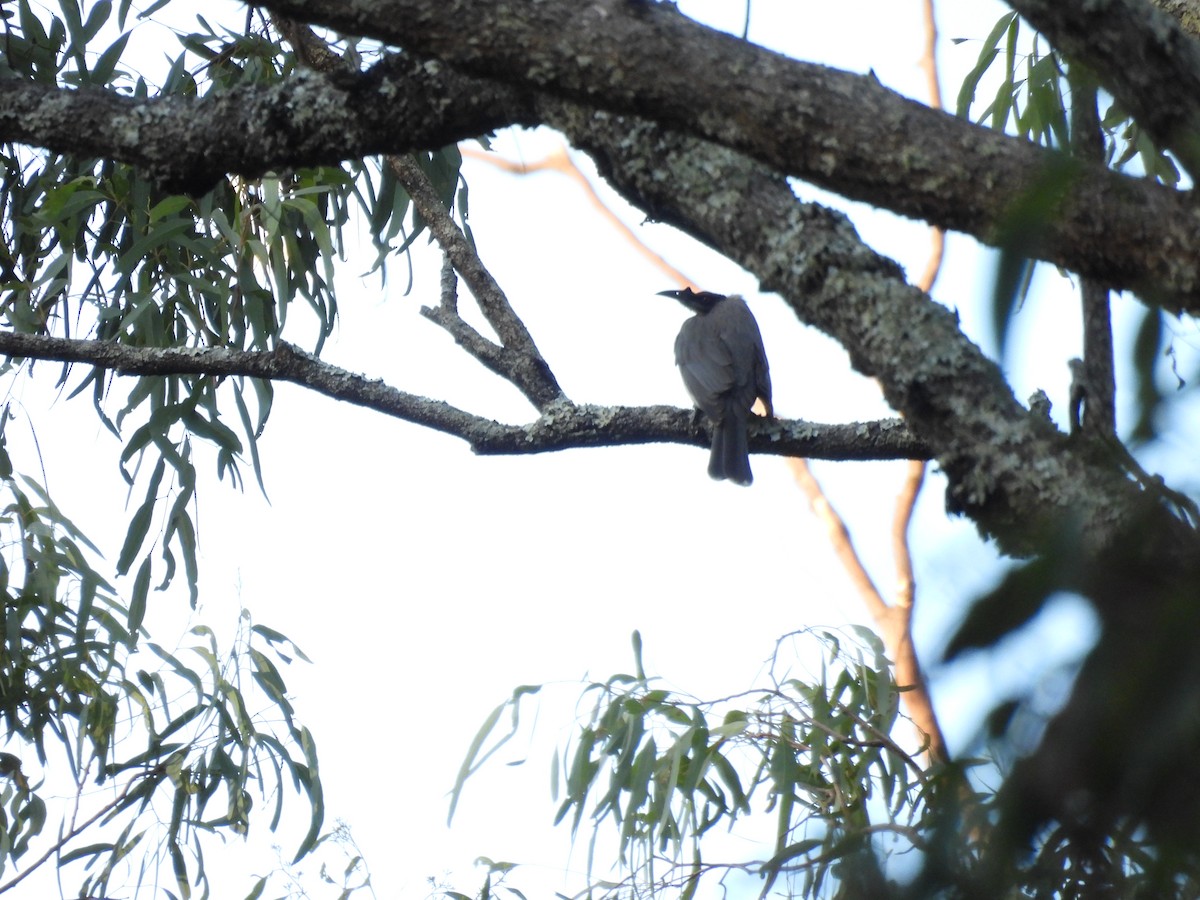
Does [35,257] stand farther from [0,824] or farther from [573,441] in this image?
[573,441]

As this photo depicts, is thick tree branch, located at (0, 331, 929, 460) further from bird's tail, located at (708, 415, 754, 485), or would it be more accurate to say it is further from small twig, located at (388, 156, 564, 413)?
bird's tail, located at (708, 415, 754, 485)

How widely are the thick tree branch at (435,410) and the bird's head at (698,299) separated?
9.22ft

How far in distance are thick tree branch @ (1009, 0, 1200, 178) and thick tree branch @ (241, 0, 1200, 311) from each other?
47 mm

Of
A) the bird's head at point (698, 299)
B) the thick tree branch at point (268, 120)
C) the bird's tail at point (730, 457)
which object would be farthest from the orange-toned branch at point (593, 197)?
the thick tree branch at point (268, 120)

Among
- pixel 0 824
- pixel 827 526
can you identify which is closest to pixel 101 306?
pixel 0 824

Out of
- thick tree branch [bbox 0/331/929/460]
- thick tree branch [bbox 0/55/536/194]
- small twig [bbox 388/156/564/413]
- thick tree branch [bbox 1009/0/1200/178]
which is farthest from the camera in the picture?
small twig [bbox 388/156/564/413]

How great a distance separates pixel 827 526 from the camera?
6676mm

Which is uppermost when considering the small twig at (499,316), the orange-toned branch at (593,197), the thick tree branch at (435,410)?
the orange-toned branch at (593,197)

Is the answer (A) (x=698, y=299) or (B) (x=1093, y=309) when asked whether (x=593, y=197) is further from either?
(B) (x=1093, y=309)

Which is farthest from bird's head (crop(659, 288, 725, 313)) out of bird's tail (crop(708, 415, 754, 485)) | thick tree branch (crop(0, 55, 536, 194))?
thick tree branch (crop(0, 55, 536, 194))

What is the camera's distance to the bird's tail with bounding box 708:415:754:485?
10.1 ft

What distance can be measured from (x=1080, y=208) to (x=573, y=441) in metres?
1.33

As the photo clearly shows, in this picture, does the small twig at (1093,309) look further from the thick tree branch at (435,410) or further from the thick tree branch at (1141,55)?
the thick tree branch at (435,410)

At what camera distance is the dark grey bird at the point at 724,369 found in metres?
3.24
